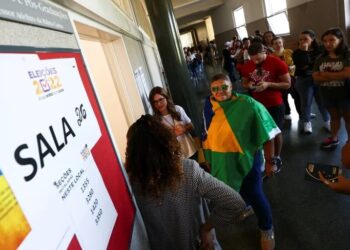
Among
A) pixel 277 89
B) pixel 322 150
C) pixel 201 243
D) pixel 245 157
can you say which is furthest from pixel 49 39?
pixel 322 150

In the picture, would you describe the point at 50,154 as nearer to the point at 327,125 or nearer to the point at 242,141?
the point at 242,141

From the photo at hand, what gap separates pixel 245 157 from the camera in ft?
6.88

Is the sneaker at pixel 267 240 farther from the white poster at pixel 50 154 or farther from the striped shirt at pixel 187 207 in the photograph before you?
the white poster at pixel 50 154

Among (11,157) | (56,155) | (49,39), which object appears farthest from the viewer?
(49,39)

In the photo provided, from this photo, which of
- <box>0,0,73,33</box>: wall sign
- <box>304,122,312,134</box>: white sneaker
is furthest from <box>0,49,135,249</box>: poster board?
<box>304,122,312,134</box>: white sneaker

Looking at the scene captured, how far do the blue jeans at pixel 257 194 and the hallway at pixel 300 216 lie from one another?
0.32m

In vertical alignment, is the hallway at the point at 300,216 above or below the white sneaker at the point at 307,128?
below

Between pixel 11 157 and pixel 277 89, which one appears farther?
pixel 277 89

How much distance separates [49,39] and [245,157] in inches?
64.1

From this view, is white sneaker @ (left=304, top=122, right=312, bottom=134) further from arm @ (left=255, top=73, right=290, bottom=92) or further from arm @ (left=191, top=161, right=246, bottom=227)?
arm @ (left=191, top=161, right=246, bottom=227)

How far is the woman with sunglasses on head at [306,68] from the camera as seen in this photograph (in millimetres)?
3737

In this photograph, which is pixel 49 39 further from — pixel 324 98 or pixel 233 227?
pixel 324 98

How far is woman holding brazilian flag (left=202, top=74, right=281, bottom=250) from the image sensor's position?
2.10 m

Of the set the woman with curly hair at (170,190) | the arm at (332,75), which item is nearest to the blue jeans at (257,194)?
Result: the woman with curly hair at (170,190)
